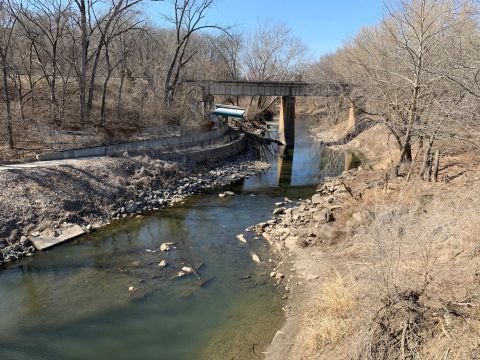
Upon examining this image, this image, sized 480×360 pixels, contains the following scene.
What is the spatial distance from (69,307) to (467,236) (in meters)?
10.2

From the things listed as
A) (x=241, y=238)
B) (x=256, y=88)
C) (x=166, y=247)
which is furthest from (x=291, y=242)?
(x=256, y=88)

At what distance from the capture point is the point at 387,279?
287 inches

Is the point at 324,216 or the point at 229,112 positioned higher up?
the point at 229,112

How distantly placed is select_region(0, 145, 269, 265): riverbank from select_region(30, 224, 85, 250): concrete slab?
0.21 meters

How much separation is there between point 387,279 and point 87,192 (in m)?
14.6

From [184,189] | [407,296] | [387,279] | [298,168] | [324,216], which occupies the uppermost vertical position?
[387,279]

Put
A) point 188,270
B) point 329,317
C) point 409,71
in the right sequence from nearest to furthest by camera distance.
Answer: point 329,317 < point 188,270 < point 409,71

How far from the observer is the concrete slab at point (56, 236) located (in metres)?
14.0

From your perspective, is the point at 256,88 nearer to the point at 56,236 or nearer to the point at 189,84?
the point at 189,84

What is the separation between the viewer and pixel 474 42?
1383cm

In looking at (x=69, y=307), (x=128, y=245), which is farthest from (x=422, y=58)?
(x=69, y=307)

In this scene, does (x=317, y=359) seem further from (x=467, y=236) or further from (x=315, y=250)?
(x=315, y=250)

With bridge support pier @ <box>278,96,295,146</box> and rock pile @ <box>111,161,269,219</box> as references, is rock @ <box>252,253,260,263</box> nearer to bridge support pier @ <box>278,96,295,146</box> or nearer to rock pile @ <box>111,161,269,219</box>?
rock pile @ <box>111,161,269,219</box>

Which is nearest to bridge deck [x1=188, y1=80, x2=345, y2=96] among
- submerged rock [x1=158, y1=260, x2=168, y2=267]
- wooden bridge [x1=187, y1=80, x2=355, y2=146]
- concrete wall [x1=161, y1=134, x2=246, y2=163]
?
wooden bridge [x1=187, y1=80, x2=355, y2=146]
